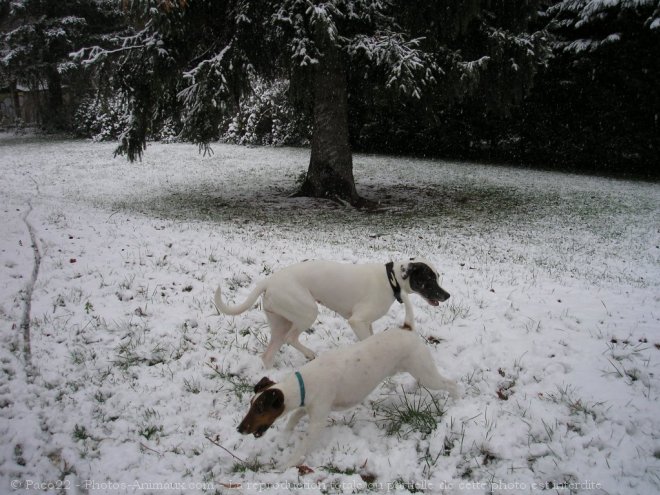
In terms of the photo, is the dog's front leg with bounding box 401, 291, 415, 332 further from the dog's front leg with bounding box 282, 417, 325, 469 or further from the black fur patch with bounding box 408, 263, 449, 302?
the dog's front leg with bounding box 282, 417, 325, 469

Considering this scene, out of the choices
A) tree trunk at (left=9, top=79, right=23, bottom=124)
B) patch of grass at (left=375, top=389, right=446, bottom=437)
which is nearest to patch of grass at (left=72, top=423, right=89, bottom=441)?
patch of grass at (left=375, top=389, right=446, bottom=437)

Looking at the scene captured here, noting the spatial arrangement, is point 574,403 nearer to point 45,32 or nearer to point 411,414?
point 411,414

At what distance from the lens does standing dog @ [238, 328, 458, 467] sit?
266cm

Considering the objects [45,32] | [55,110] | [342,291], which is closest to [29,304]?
[342,291]

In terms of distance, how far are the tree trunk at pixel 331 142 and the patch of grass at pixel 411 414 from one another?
7706 millimetres

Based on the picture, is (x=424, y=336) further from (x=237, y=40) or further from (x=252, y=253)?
(x=237, y=40)

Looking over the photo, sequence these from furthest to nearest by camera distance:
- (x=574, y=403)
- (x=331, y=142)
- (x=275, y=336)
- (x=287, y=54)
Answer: (x=331, y=142) < (x=287, y=54) < (x=275, y=336) < (x=574, y=403)

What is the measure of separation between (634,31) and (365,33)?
37.7ft

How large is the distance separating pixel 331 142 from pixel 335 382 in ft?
27.3

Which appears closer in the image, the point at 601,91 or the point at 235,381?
the point at 235,381

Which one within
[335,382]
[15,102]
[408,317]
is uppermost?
[15,102]

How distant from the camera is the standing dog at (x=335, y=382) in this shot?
105 inches

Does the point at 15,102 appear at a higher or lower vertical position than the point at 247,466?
higher

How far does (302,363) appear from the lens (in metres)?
3.77
